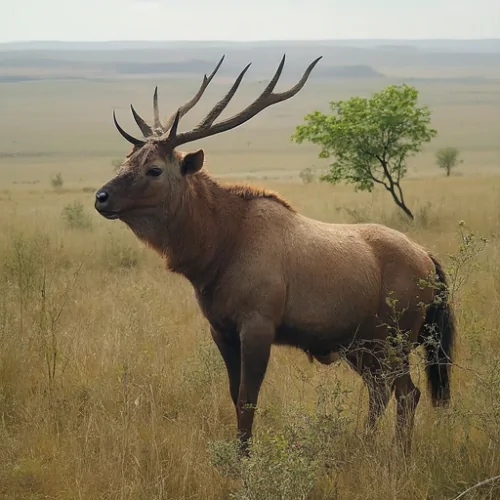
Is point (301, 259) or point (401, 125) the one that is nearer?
point (301, 259)

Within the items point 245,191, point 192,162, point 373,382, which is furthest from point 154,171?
point 373,382

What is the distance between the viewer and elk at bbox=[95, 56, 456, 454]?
5.62 meters

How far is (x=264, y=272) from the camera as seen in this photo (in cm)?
563

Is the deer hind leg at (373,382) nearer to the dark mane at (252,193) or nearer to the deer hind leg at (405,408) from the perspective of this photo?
the deer hind leg at (405,408)

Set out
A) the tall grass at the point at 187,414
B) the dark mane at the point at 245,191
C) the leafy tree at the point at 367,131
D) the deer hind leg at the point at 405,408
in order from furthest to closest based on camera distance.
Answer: the leafy tree at the point at 367,131, the dark mane at the point at 245,191, the deer hind leg at the point at 405,408, the tall grass at the point at 187,414

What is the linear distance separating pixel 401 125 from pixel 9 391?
1161 cm

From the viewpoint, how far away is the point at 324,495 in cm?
495

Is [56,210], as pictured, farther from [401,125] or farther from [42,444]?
[42,444]

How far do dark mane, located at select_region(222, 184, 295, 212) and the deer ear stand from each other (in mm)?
358

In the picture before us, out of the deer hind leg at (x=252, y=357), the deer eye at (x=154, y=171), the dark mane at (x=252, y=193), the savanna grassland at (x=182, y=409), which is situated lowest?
the savanna grassland at (x=182, y=409)

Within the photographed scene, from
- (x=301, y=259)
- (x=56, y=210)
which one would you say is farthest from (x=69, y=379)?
(x=56, y=210)

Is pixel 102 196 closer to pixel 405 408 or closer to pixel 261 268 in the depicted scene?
pixel 261 268

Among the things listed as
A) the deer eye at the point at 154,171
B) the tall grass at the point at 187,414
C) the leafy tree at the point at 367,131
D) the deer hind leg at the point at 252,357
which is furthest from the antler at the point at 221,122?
the leafy tree at the point at 367,131

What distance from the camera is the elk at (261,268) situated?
562cm
